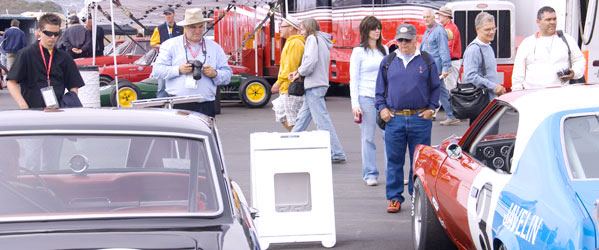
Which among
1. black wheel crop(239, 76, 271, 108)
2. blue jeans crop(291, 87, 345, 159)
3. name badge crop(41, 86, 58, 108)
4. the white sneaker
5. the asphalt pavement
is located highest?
name badge crop(41, 86, 58, 108)

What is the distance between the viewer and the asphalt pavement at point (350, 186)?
6.82 metres

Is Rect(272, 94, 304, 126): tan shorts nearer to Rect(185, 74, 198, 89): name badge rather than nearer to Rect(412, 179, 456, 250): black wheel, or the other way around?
Rect(185, 74, 198, 89): name badge

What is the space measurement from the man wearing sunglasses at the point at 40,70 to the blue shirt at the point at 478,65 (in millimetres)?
3964

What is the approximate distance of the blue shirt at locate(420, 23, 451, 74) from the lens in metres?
13.1

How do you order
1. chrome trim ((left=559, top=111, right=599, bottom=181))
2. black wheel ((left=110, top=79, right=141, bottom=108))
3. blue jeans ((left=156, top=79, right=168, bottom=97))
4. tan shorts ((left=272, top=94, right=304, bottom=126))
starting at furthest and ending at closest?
1. black wheel ((left=110, top=79, right=141, bottom=108))
2. blue jeans ((left=156, top=79, right=168, bottom=97))
3. tan shorts ((left=272, top=94, right=304, bottom=126))
4. chrome trim ((left=559, top=111, right=599, bottom=181))

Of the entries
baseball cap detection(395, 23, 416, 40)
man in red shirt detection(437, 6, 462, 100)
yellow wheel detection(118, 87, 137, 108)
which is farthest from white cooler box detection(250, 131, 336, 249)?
yellow wheel detection(118, 87, 137, 108)

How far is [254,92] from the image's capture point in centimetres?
1719

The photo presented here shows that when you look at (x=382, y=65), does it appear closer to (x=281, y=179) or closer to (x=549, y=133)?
(x=281, y=179)

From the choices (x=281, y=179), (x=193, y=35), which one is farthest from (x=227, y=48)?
(x=281, y=179)

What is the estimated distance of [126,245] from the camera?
3.49 meters

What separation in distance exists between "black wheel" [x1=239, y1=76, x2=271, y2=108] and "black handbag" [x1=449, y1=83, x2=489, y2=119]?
8.46 metres

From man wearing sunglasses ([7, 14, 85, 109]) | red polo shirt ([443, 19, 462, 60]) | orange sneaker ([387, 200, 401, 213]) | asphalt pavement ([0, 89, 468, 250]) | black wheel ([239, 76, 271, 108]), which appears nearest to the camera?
asphalt pavement ([0, 89, 468, 250])

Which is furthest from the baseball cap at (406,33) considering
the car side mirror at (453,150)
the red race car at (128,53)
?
the red race car at (128,53)

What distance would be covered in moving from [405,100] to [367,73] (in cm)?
112
